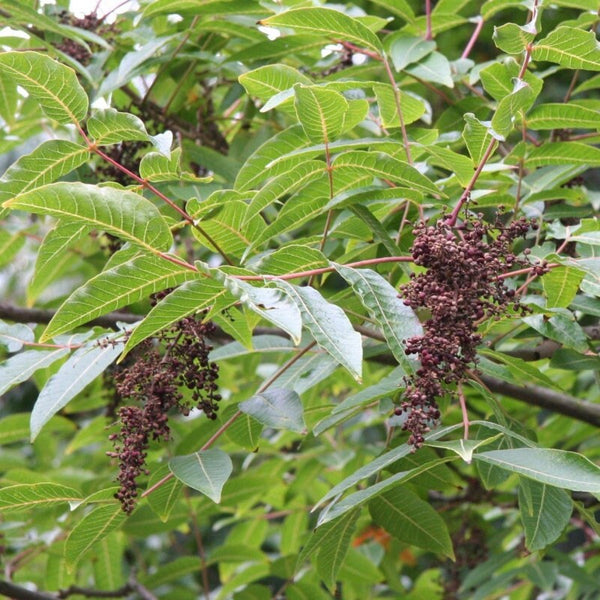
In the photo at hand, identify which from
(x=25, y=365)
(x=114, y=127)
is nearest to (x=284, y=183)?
(x=114, y=127)

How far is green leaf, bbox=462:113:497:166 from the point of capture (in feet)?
3.94

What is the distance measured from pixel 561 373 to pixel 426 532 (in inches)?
30.0

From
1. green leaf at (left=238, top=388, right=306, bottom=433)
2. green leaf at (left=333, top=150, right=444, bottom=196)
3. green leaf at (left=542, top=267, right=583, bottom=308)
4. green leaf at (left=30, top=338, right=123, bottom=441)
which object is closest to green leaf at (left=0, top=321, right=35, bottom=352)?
green leaf at (left=30, top=338, right=123, bottom=441)

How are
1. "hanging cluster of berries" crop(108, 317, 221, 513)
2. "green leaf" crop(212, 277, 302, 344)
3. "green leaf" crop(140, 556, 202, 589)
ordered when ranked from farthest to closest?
1. "green leaf" crop(140, 556, 202, 589)
2. "hanging cluster of berries" crop(108, 317, 221, 513)
3. "green leaf" crop(212, 277, 302, 344)

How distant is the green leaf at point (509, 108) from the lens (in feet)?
3.73

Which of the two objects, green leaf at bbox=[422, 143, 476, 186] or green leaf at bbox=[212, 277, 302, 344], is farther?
green leaf at bbox=[422, 143, 476, 186]

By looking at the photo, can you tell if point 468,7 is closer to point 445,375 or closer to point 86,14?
point 86,14

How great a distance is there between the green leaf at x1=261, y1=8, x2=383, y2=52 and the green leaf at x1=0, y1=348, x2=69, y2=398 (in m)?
0.57

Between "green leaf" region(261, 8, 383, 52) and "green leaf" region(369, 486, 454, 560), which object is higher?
"green leaf" region(261, 8, 383, 52)

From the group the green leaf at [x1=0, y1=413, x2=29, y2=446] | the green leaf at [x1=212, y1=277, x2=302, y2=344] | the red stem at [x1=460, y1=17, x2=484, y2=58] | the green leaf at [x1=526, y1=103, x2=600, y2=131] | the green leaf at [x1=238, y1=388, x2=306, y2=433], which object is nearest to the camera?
the green leaf at [x1=212, y1=277, x2=302, y2=344]

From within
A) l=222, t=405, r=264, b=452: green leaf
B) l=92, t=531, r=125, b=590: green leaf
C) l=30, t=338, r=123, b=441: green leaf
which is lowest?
l=92, t=531, r=125, b=590: green leaf

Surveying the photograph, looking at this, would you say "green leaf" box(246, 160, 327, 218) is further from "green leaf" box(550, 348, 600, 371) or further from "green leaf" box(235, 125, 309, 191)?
"green leaf" box(550, 348, 600, 371)

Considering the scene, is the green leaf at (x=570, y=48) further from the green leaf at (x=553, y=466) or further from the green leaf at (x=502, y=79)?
the green leaf at (x=553, y=466)

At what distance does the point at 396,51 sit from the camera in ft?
5.49
